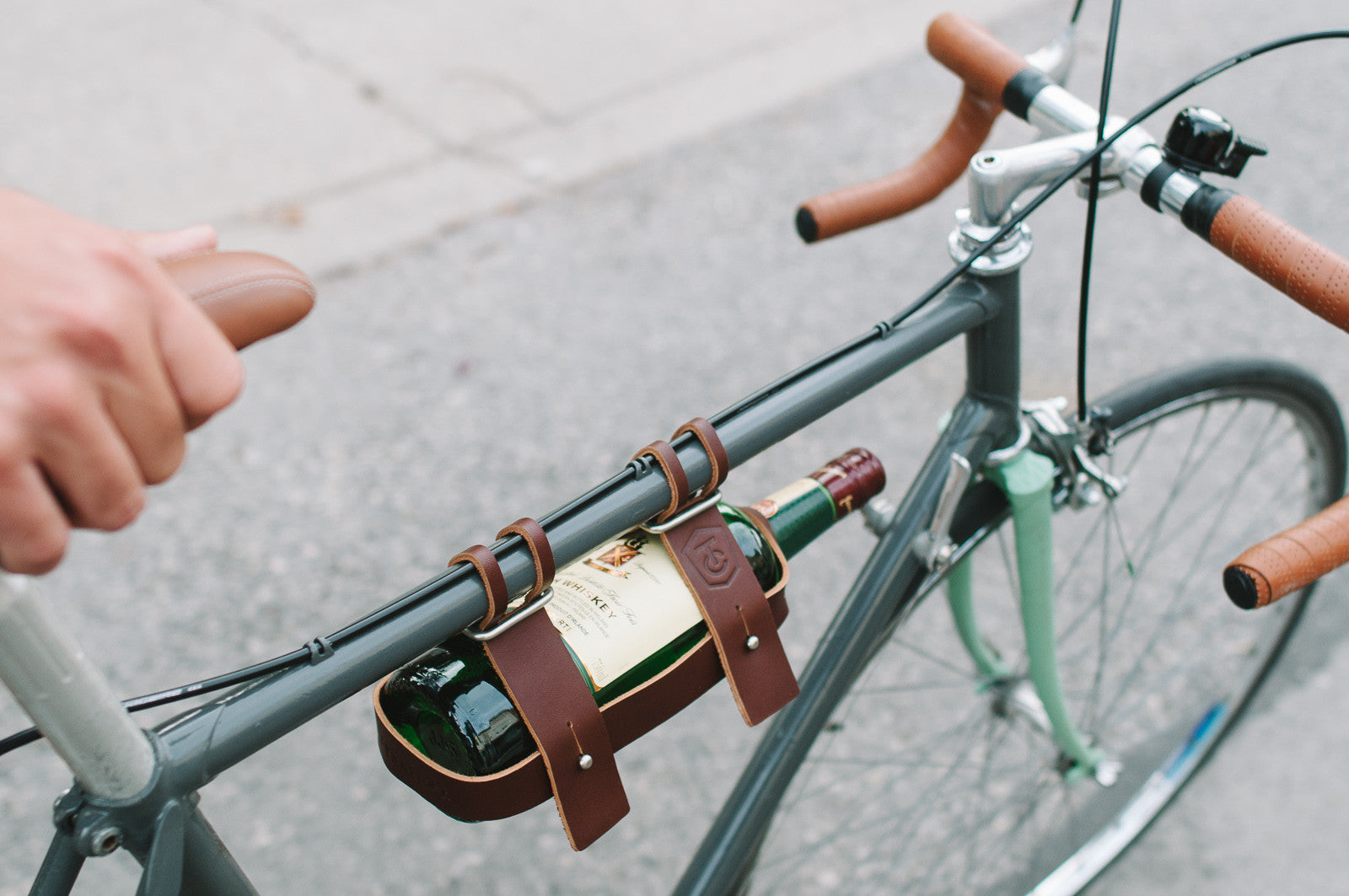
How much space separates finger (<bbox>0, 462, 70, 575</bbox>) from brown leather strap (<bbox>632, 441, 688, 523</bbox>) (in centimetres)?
49

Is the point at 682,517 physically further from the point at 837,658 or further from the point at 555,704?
the point at 837,658

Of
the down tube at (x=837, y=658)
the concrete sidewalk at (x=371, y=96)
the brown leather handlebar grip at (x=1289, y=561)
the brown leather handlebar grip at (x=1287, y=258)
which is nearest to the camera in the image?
the brown leather handlebar grip at (x=1289, y=561)

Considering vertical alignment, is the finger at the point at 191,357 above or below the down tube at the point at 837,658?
above

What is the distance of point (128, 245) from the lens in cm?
55

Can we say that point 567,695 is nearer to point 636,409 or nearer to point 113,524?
point 113,524

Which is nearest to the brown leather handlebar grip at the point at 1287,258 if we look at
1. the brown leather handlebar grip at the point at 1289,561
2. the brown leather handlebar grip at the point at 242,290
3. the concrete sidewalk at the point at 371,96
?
the brown leather handlebar grip at the point at 1289,561

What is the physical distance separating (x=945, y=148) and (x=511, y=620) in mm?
829

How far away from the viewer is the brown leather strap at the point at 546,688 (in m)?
0.87

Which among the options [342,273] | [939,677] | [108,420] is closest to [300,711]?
[108,420]

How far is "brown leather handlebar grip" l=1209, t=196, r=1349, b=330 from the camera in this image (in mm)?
956

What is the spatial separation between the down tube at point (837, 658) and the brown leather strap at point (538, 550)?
1.49ft

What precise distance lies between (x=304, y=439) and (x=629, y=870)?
1.38 meters

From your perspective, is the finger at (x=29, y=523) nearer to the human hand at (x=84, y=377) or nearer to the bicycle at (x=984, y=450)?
the human hand at (x=84, y=377)

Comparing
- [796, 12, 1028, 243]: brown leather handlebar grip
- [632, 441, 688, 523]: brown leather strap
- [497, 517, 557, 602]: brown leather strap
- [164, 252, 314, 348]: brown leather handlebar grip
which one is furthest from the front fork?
[164, 252, 314, 348]: brown leather handlebar grip
